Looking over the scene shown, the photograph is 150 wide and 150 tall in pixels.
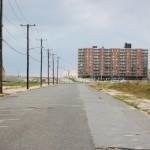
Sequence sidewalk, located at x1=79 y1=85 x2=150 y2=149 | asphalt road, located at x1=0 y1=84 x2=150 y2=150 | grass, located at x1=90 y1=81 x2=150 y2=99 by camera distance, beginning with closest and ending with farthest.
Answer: asphalt road, located at x1=0 y1=84 x2=150 y2=150 → sidewalk, located at x1=79 y1=85 x2=150 y2=149 → grass, located at x1=90 y1=81 x2=150 y2=99

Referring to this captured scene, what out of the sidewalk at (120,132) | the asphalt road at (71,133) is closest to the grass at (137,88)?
the sidewalk at (120,132)

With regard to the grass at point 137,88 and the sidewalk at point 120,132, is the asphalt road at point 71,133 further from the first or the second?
the grass at point 137,88

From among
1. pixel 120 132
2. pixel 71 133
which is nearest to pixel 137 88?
pixel 120 132

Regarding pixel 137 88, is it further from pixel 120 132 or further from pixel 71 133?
pixel 71 133

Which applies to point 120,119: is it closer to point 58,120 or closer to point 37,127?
point 58,120

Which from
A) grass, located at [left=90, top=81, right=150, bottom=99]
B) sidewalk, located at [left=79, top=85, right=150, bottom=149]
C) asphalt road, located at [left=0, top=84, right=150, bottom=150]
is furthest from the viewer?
grass, located at [left=90, top=81, right=150, bottom=99]

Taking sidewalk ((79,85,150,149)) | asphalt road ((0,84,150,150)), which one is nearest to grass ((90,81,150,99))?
sidewalk ((79,85,150,149))

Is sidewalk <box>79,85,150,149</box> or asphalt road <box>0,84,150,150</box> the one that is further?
sidewalk <box>79,85,150,149</box>

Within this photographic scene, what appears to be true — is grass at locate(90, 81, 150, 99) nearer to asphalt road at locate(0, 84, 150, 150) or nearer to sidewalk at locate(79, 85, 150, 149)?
sidewalk at locate(79, 85, 150, 149)

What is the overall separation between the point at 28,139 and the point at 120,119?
312 inches

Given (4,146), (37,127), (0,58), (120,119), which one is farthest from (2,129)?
(0,58)

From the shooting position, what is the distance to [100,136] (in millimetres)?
14898

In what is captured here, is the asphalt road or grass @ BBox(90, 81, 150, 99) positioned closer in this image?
the asphalt road

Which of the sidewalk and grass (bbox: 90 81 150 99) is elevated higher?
the sidewalk
